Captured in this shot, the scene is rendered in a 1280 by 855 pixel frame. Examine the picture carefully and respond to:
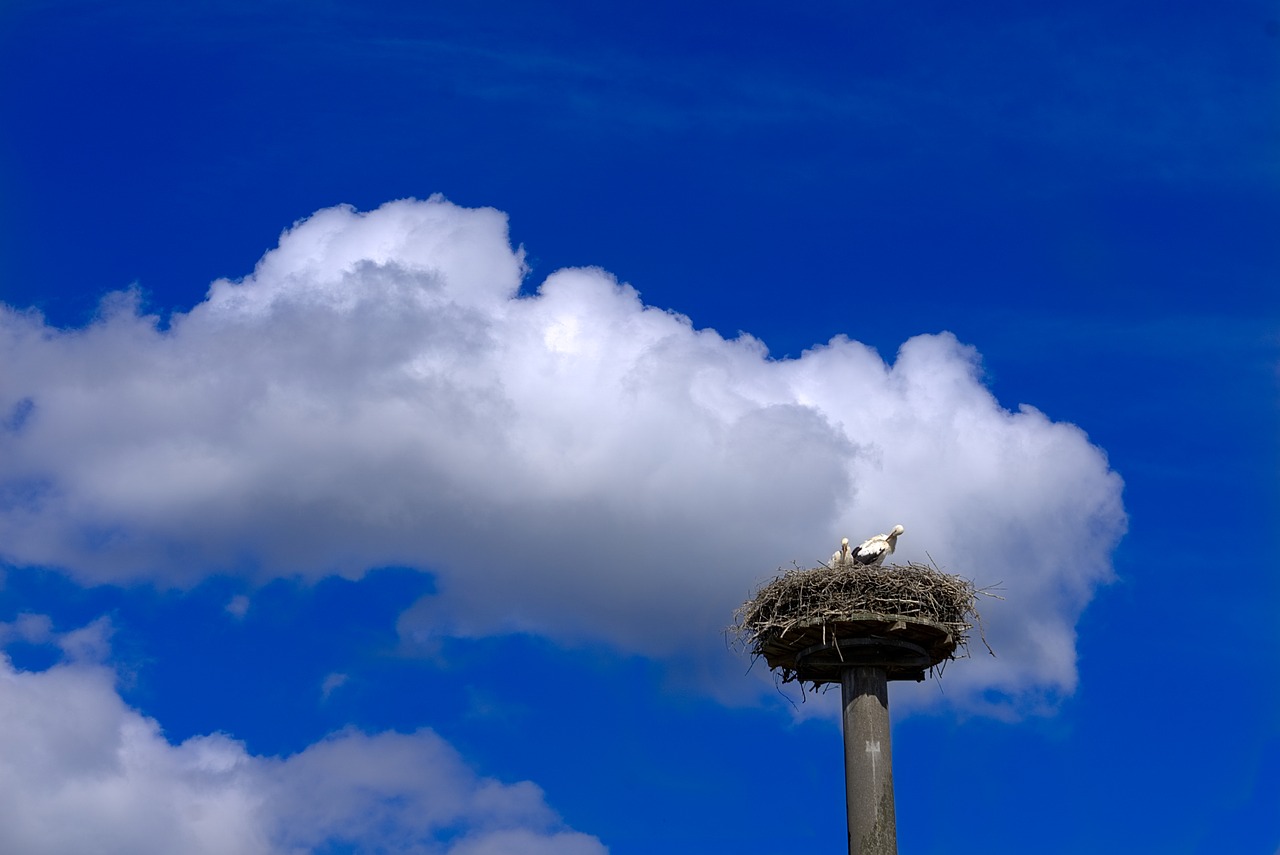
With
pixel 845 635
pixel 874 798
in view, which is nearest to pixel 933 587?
pixel 845 635

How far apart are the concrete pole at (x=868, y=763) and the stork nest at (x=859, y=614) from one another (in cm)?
42

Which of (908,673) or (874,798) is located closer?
(874,798)

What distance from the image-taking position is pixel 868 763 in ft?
74.3

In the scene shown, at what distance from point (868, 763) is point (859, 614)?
2.07 m

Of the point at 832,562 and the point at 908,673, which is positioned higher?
the point at 832,562

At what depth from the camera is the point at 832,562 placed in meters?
24.6

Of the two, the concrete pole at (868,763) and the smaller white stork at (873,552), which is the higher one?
the smaller white stork at (873,552)

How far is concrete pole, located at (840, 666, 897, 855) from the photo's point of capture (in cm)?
2217

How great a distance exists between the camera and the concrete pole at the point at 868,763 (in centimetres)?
2217

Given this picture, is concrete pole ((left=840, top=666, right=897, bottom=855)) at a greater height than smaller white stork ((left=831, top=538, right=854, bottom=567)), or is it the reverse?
smaller white stork ((left=831, top=538, right=854, bottom=567))

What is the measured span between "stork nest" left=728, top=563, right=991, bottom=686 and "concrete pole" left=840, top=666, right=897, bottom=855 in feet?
1.36

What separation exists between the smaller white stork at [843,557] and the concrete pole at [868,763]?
1.70 metres

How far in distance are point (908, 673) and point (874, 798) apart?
2380mm

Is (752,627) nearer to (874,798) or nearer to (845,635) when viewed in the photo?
(845,635)
